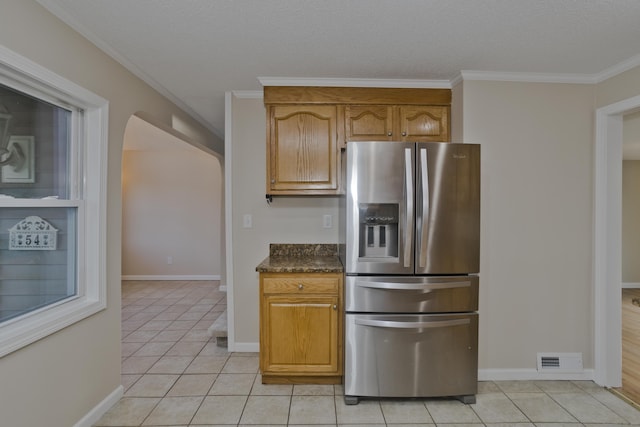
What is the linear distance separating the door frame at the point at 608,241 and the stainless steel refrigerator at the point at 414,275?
1.03 metres

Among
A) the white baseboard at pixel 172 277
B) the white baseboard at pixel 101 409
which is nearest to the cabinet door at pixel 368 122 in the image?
the white baseboard at pixel 101 409

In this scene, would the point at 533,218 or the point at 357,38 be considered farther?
the point at 533,218

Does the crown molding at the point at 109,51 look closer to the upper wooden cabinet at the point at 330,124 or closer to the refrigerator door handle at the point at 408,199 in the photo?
the upper wooden cabinet at the point at 330,124

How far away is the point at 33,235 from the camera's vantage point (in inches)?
65.9

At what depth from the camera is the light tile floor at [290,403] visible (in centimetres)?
194

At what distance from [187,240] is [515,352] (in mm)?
5087

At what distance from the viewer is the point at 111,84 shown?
6.69ft

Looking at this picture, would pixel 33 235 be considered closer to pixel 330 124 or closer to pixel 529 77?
pixel 330 124

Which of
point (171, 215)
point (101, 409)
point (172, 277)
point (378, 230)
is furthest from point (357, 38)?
point (172, 277)

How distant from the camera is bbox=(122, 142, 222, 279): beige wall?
18.5ft

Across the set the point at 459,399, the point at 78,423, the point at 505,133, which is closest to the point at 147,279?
the point at 78,423

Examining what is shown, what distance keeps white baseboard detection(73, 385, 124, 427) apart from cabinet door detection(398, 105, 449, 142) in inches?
108

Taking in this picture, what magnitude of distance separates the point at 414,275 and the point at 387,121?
1.22 metres

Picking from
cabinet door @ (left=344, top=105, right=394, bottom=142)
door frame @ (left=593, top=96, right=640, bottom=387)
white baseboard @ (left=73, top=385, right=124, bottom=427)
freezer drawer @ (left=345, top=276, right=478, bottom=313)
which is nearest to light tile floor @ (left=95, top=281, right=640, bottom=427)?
white baseboard @ (left=73, top=385, right=124, bottom=427)
